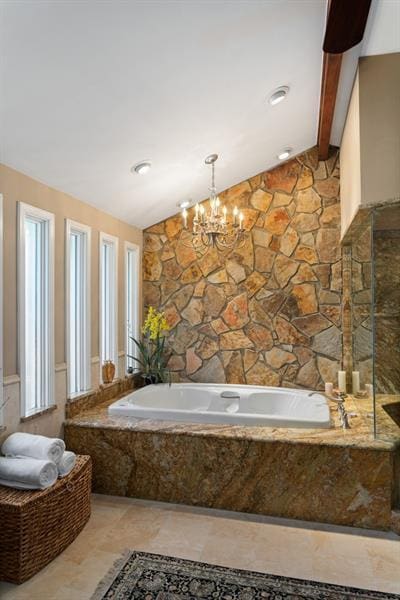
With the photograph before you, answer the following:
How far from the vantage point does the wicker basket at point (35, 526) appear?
2021mm

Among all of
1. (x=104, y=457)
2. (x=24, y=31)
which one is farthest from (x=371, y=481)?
(x=24, y=31)

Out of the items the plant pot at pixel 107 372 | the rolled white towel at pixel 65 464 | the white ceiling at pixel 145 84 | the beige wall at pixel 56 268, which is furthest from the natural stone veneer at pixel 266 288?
the rolled white towel at pixel 65 464

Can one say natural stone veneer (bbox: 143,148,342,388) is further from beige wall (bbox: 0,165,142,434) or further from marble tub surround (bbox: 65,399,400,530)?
marble tub surround (bbox: 65,399,400,530)

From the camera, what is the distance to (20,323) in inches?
102

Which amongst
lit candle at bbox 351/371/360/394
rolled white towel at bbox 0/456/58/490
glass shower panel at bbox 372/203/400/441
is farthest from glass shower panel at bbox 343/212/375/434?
rolled white towel at bbox 0/456/58/490

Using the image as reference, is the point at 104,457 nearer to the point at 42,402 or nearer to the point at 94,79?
the point at 42,402

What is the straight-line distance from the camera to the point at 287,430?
280 centimetres

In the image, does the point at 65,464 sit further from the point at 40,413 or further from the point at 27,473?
the point at 40,413

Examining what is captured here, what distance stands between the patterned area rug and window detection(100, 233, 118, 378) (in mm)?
2042

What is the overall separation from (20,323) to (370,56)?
111 inches

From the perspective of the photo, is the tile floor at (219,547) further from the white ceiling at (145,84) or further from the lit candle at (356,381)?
the white ceiling at (145,84)

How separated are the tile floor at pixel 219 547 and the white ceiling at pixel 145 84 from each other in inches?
95.6

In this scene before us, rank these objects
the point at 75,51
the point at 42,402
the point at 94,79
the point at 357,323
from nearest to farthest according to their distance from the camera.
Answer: the point at 75,51
the point at 94,79
the point at 42,402
the point at 357,323

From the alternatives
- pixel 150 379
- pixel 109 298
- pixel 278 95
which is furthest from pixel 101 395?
pixel 278 95
